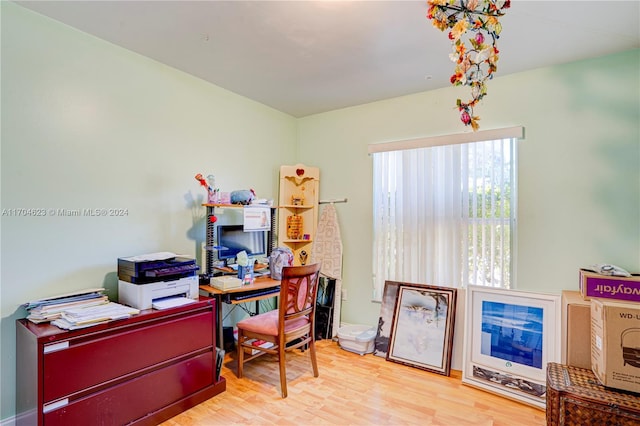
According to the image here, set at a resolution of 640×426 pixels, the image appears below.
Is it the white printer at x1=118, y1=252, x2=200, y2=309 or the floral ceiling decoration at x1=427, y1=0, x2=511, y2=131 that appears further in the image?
the white printer at x1=118, y1=252, x2=200, y2=309

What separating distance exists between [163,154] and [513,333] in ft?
10.3

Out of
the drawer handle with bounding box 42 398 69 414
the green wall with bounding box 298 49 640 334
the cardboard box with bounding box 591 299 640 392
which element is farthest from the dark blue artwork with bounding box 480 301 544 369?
the drawer handle with bounding box 42 398 69 414

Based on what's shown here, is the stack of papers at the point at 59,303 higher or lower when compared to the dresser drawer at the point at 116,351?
higher

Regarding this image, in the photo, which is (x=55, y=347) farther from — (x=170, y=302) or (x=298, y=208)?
Result: (x=298, y=208)

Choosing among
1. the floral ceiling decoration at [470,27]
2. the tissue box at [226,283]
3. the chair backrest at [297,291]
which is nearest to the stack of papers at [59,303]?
the tissue box at [226,283]

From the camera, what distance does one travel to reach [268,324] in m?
2.48

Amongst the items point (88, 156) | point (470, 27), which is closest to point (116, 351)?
point (88, 156)

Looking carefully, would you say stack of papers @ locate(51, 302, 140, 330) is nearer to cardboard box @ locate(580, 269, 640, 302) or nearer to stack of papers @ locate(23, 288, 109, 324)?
stack of papers @ locate(23, 288, 109, 324)

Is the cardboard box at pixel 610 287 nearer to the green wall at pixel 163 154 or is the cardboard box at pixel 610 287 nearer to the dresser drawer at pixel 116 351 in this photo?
the green wall at pixel 163 154

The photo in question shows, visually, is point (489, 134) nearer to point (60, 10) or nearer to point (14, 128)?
point (60, 10)

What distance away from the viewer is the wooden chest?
5.22ft

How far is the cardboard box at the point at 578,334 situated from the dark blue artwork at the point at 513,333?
0.32 m

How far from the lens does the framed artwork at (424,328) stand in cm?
277

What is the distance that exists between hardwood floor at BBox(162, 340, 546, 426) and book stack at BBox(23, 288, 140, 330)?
799mm
